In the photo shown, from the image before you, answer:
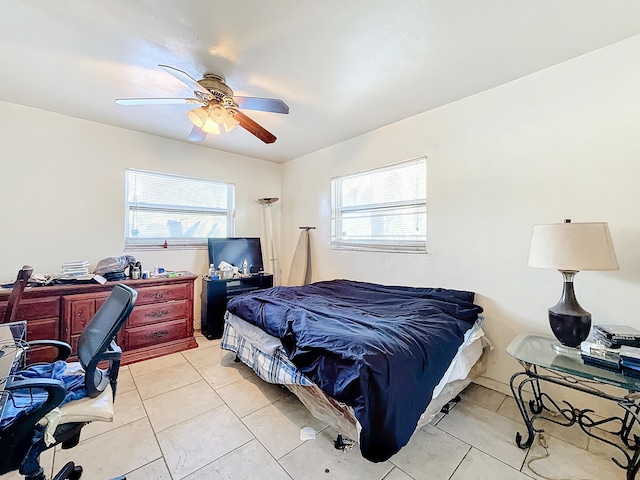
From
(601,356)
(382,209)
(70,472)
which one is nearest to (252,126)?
(382,209)

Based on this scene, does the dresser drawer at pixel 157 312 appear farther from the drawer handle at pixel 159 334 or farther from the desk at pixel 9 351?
the desk at pixel 9 351

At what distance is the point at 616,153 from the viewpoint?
1.85m

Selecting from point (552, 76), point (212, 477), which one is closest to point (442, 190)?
point (552, 76)

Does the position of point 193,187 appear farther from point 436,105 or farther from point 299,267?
point 436,105

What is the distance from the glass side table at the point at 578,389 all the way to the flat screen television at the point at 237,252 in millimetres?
3259

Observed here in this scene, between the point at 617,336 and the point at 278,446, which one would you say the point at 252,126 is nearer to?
the point at 278,446

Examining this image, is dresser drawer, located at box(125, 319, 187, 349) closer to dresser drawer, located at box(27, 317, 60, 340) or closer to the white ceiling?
dresser drawer, located at box(27, 317, 60, 340)

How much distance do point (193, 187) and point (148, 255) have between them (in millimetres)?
1059

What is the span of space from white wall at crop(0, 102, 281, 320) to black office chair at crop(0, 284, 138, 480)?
6.25ft

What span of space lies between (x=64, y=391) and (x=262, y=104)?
6.22 ft

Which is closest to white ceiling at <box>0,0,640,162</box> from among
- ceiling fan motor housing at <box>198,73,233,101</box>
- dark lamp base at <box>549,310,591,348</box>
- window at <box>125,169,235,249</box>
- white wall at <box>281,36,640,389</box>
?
ceiling fan motor housing at <box>198,73,233,101</box>

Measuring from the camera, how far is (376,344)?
151cm

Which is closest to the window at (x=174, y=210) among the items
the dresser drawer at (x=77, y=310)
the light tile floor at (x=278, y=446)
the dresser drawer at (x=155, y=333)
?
the dresser drawer at (x=77, y=310)

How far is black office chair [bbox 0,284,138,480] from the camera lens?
1.01 metres
